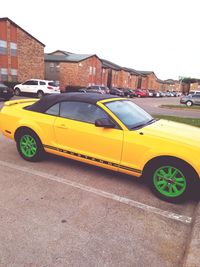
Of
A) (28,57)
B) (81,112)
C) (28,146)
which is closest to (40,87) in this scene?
(28,57)

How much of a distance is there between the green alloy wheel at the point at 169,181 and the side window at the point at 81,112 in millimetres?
1373

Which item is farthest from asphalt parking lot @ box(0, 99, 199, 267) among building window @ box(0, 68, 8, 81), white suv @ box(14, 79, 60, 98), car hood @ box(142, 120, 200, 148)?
building window @ box(0, 68, 8, 81)

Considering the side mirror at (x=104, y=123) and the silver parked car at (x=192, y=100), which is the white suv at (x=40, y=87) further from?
the side mirror at (x=104, y=123)

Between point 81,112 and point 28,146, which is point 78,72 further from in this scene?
point 81,112

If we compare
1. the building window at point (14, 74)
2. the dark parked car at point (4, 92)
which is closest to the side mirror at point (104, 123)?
the dark parked car at point (4, 92)

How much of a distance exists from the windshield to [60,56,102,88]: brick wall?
36623 millimetres

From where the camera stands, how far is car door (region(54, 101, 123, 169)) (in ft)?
13.1

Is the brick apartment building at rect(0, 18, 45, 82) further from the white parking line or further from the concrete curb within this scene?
the concrete curb

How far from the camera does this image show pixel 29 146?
499 cm

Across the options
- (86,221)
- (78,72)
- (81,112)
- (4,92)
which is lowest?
(86,221)

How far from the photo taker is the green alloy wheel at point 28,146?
16.2 feet

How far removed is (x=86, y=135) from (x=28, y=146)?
152cm

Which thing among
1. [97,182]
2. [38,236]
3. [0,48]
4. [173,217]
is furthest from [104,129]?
[0,48]

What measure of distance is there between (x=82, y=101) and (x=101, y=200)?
76.0 inches
